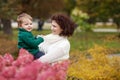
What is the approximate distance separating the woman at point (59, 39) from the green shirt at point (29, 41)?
0.10 metres

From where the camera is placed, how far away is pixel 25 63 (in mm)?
5168

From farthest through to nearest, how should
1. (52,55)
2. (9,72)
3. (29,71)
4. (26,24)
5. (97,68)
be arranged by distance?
(97,68), (26,24), (52,55), (9,72), (29,71)

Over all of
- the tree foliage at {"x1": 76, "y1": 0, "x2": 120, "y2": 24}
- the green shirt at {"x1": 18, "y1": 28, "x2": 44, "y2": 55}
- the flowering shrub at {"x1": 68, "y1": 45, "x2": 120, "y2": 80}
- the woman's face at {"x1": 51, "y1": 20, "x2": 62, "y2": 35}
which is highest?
the woman's face at {"x1": 51, "y1": 20, "x2": 62, "y2": 35}

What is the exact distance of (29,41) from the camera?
6.45 m

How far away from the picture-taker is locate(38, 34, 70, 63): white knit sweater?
620cm

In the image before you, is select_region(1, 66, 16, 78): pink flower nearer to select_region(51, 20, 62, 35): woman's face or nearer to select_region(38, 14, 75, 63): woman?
select_region(38, 14, 75, 63): woman

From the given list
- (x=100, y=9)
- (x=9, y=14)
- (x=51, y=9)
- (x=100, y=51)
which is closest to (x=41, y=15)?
(x=51, y=9)

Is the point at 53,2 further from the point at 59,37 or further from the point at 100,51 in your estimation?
the point at 59,37

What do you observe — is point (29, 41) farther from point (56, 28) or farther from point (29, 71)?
point (29, 71)

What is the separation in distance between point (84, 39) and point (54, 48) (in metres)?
29.4

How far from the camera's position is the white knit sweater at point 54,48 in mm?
6202

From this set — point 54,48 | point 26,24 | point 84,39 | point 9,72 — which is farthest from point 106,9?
point 9,72

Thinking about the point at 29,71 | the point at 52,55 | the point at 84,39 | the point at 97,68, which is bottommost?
the point at 84,39

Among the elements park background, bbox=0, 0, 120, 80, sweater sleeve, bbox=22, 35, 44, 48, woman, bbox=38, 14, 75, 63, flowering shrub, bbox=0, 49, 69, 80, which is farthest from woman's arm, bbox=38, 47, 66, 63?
park background, bbox=0, 0, 120, 80
